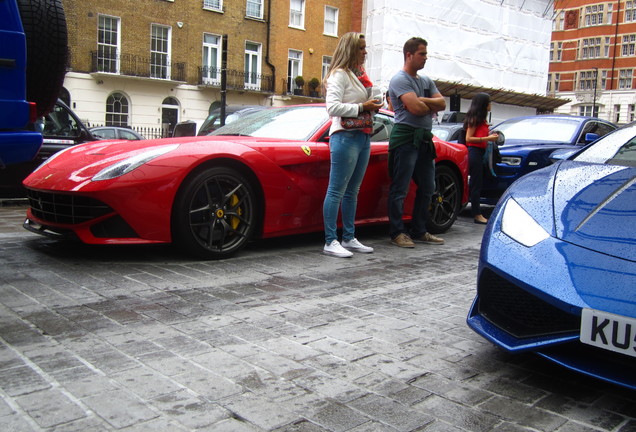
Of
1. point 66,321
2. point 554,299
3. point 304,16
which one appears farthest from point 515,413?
point 304,16

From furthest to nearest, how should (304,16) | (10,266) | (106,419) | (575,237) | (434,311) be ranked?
(304,16), (10,266), (434,311), (575,237), (106,419)

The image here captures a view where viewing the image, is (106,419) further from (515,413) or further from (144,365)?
(515,413)

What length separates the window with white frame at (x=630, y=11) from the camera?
192 ft

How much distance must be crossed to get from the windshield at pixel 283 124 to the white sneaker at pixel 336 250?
3.22 feet

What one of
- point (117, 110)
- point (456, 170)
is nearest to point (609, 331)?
point (456, 170)

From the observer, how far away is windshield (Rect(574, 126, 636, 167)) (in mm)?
3297

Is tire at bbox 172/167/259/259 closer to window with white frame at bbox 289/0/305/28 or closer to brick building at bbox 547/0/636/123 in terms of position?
window with white frame at bbox 289/0/305/28

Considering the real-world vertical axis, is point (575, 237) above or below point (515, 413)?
above

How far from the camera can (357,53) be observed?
518 cm

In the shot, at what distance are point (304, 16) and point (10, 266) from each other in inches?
1236

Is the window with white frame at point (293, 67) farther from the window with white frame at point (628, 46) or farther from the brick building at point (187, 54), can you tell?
the window with white frame at point (628, 46)

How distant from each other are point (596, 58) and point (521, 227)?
2632 inches

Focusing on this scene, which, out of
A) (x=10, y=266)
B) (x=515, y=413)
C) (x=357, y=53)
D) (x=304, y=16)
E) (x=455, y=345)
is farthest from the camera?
(x=304, y=16)

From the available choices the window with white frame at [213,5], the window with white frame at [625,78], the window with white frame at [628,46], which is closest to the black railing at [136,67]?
the window with white frame at [213,5]
